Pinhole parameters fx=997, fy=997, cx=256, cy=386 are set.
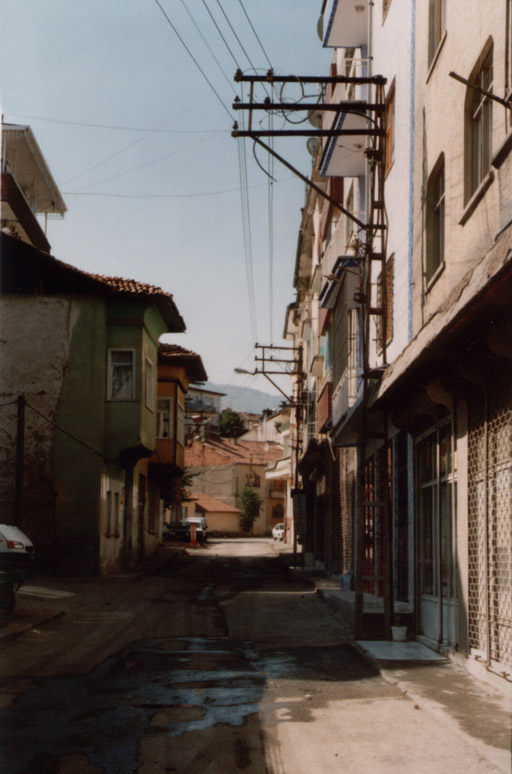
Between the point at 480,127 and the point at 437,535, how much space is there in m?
4.91

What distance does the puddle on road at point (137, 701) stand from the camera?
6.88m

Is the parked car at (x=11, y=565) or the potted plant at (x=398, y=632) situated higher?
the parked car at (x=11, y=565)

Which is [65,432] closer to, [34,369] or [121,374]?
[34,369]

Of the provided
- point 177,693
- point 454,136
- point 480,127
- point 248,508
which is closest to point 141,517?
point 454,136

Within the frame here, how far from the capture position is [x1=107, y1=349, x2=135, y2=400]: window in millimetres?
27906

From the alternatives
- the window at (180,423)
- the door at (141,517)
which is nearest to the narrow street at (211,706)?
the door at (141,517)

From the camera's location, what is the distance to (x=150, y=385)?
30625 mm

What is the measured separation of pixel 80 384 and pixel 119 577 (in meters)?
5.29

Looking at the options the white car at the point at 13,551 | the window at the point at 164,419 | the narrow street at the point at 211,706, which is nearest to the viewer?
the narrow street at the point at 211,706

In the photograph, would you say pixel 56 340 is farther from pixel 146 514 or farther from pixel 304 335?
pixel 304 335

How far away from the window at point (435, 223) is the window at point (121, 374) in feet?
50.7

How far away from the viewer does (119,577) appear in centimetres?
2631

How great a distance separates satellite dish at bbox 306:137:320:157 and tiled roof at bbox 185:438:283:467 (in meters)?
64.6

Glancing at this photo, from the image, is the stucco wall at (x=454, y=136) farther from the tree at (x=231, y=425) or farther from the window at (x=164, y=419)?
the tree at (x=231, y=425)
